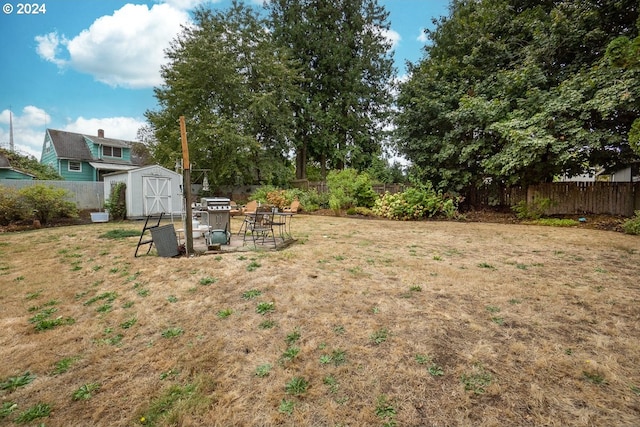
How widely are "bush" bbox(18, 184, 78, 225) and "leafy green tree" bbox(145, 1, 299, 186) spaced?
17.4 feet

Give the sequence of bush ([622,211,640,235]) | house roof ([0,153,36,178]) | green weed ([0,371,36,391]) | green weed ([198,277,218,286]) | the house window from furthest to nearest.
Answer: the house window → house roof ([0,153,36,178]) → bush ([622,211,640,235]) → green weed ([198,277,218,286]) → green weed ([0,371,36,391])

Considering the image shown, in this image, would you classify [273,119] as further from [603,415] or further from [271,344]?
[603,415]

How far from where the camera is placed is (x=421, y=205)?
1186 centimetres

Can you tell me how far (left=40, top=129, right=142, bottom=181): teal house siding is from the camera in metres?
20.4

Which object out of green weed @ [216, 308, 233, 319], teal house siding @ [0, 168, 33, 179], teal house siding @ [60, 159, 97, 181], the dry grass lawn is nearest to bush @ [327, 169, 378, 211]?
the dry grass lawn

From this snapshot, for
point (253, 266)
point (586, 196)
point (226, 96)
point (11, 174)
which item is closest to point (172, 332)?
point (253, 266)

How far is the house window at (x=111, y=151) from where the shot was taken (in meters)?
21.9

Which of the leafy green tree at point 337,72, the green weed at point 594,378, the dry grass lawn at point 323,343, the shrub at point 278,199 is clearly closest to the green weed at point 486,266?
the dry grass lawn at point 323,343

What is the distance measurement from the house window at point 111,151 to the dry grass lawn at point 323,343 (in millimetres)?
20258

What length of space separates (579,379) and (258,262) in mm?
3939

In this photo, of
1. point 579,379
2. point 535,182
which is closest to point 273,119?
point 535,182

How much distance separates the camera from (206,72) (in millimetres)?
16000

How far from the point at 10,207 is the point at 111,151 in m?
14.1

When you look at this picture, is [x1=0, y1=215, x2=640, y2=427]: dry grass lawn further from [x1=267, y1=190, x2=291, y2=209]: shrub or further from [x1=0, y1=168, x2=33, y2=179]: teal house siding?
[x1=0, y1=168, x2=33, y2=179]: teal house siding
